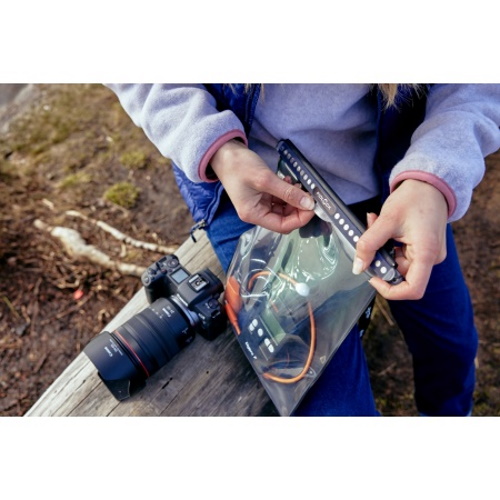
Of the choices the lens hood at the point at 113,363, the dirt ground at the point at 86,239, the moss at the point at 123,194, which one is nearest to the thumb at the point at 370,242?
the lens hood at the point at 113,363

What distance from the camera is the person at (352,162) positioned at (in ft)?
2.97

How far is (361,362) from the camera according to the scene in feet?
3.93

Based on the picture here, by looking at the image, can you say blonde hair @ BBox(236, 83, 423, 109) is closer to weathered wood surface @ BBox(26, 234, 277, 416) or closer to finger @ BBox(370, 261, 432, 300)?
finger @ BBox(370, 261, 432, 300)

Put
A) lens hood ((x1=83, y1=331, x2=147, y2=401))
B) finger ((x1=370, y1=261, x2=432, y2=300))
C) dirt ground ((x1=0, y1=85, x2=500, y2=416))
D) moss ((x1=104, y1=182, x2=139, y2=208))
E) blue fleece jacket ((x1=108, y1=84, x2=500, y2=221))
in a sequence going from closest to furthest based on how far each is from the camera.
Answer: finger ((x1=370, y1=261, x2=432, y2=300)), blue fleece jacket ((x1=108, y1=84, x2=500, y2=221)), lens hood ((x1=83, y1=331, x2=147, y2=401)), dirt ground ((x1=0, y1=85, x2=500, y2=416)), moss ((x1=104, y1=182, x2=139, y2=208))

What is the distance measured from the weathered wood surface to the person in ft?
0.50

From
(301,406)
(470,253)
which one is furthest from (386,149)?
(470,253)

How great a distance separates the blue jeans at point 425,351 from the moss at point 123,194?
3.69 ft

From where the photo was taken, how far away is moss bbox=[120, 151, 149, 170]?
2.42 meters

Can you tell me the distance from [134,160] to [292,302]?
1.61 m

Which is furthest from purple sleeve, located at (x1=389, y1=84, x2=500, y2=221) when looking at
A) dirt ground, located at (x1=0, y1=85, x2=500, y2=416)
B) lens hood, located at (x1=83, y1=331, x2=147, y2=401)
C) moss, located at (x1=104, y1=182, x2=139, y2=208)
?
moss, located at (x1=104, y1=182, x2=139, y2=208)

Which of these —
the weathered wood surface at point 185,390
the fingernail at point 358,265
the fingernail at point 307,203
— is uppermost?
the fingernail at point 307,203

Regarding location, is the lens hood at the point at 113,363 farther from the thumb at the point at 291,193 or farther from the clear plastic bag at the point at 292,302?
the thumb at the point at 291,193

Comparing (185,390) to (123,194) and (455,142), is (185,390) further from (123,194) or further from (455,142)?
(123,194)
